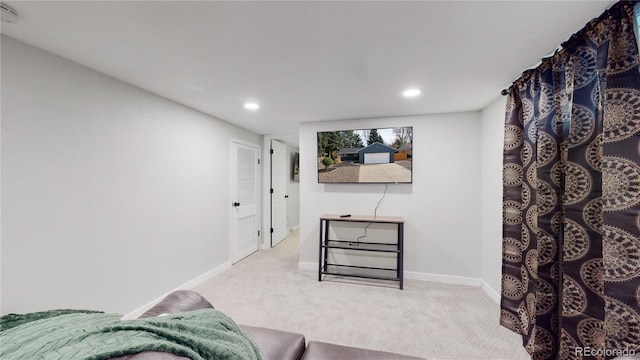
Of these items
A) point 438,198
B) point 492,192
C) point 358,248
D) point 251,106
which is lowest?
point 358,248

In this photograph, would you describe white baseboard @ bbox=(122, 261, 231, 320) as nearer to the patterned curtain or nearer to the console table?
the console table

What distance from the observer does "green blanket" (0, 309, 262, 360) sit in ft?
1.68

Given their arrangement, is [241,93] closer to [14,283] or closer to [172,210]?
[172,210]

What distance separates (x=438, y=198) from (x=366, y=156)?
1.07 meters

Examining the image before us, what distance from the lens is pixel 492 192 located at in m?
2.66

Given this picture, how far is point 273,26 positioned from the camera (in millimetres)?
1375

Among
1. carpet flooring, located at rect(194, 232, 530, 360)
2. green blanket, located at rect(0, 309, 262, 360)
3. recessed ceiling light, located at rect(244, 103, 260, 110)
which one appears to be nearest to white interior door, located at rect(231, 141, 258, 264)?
carpet flooring, located at rect(194, 232, 530, 360)

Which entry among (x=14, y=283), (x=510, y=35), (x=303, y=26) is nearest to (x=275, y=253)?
(x=14, y=283)

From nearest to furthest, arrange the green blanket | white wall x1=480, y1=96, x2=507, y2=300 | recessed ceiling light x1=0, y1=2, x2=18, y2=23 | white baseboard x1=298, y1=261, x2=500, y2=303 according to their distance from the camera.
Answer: the green blanket, recessed ceiling light x1=0, y1=2, x2=18, y2=23, white wall x1=480, y1=96, x2=507, y2=300, white baseboard x1=298, y1=261, x2=500, y2=303

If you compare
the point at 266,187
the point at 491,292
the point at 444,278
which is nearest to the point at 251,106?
the point at 266,187

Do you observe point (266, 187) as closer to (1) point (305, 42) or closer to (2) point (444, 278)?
(2) point (444, 278)

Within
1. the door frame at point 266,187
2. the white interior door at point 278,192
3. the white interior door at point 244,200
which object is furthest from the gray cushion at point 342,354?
the white interior door at point 278,192

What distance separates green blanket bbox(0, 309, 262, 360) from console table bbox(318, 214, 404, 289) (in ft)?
7.95

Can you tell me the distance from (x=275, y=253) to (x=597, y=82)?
13.8 ft
